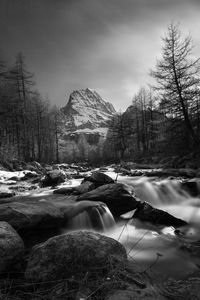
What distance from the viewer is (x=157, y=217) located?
22.0 ft

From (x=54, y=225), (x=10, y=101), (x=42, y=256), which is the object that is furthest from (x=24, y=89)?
(x=42, y=256)

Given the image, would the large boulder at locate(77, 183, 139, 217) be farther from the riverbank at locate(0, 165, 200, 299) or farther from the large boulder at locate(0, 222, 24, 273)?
the large boulder at locate(0, 222, 24, 273)

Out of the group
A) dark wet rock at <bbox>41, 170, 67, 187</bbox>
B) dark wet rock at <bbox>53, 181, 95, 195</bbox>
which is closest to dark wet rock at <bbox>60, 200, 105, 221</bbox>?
dark wet rock at <bbox>53, 181, 95, 195</bbox>

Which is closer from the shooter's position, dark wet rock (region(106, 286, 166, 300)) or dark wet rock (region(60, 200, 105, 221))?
dark wet rock (region(106, 286, 166, 300))

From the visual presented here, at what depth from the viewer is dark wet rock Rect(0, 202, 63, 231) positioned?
5.24 metres

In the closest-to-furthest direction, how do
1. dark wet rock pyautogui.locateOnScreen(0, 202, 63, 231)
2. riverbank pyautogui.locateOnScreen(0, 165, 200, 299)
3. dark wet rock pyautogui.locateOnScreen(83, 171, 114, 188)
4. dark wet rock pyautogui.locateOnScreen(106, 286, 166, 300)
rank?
dark wet rock pyautogui.locateOnScreen(106, 286, 166, 300), riverbank pyautogui.locateOnScreen(0, 165, 200, 299), dark wet rock pyautogui.locateOnScreen(0, 202, 63, 231), dark wet rock pyautogui.locateOnScreen(83, 171, 114, 188)

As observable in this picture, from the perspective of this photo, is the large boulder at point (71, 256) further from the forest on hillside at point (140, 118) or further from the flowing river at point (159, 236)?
the forest on hillside at point (140, 118)

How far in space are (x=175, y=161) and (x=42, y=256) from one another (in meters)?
17.4

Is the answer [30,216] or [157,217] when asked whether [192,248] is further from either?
[30,216]

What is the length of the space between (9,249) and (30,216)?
222 cm

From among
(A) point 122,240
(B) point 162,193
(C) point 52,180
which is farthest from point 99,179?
(A) point 122,240

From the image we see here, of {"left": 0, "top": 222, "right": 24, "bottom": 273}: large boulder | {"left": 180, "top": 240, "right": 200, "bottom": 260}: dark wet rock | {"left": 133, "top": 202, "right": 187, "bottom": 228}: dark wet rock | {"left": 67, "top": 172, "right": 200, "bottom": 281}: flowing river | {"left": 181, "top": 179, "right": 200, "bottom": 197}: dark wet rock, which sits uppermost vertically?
{"left": 0, "top": 222, "right": 24, "bottom": 273}: large boulder

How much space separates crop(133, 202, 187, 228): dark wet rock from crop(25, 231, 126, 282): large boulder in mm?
3622

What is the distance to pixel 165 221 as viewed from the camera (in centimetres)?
660
